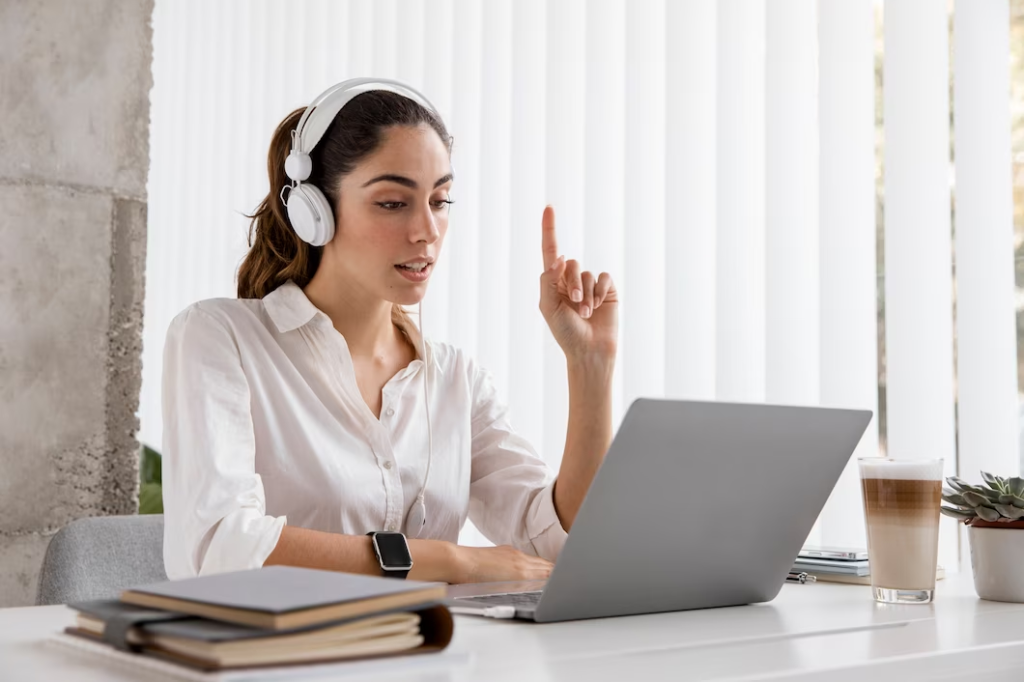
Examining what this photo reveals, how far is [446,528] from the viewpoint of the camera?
1870 mm

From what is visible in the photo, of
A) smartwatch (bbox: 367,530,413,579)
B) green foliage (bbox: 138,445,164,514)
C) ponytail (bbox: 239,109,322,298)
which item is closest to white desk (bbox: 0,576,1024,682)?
smartwatch (bbox: 367,530,413,579)

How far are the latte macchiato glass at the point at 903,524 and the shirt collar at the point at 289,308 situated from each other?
99 centimetres

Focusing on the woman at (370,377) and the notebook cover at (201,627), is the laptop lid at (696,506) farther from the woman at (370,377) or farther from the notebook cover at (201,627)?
the woman at (370,377)

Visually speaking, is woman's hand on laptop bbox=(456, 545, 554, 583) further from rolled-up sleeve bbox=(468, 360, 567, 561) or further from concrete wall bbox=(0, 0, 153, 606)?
concrete wall bbox=(0, 0, 153, 606)

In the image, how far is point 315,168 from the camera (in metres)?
1.88

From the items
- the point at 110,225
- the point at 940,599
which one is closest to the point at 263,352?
the point at 110,225

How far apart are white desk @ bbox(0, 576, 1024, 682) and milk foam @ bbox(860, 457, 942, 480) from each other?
14 centimetres

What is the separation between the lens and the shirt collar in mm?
1782

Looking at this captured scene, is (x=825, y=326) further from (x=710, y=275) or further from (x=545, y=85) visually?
(x=545, y=85)

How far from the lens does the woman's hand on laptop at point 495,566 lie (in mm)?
1470

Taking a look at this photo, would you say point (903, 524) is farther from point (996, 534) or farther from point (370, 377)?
point (370, 377)

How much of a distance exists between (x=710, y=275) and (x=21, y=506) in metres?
1.53

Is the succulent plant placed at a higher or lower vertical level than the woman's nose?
lower

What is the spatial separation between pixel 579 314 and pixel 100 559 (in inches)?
33.4
